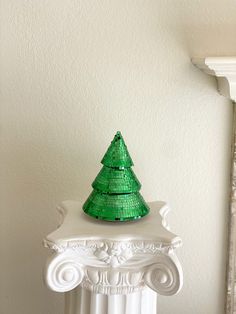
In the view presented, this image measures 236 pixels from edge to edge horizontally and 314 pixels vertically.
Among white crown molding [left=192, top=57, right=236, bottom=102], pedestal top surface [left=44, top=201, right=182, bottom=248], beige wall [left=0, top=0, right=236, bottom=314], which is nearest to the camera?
pedestal top surface [left=44, top=201, right=182, bottom=248]

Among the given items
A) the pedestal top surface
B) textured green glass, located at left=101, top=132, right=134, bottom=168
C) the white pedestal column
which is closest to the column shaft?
the white pedestal column

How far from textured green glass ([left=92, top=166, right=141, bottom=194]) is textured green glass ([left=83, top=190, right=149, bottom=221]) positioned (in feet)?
0.04

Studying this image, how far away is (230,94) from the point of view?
1.23 m

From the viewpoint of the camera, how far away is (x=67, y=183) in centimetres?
139

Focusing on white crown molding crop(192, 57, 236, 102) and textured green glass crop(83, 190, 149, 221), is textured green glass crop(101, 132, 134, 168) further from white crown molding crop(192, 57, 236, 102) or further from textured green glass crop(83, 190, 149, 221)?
white crown molding crop(192, 57, 236, 102)

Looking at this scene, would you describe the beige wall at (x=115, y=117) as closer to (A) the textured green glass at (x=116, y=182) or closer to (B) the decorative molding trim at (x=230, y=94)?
(B) the decorative molding trim at (x=230, y=94)

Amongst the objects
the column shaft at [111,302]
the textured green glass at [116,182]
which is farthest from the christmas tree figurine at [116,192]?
the column shaft at [111,302]

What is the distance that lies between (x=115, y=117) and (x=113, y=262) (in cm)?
44

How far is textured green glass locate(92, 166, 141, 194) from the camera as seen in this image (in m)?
1.11

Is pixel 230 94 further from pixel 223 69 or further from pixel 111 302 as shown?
pixel 111 302

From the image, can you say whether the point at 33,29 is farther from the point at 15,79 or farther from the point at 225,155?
the point at 225,155

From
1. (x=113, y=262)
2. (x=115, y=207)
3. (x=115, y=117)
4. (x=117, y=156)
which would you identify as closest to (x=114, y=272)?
(x=113, y=262)

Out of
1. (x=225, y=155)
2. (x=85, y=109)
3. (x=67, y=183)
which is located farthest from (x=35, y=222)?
(x=225, y=155)

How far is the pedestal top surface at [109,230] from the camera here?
3.42 feet
